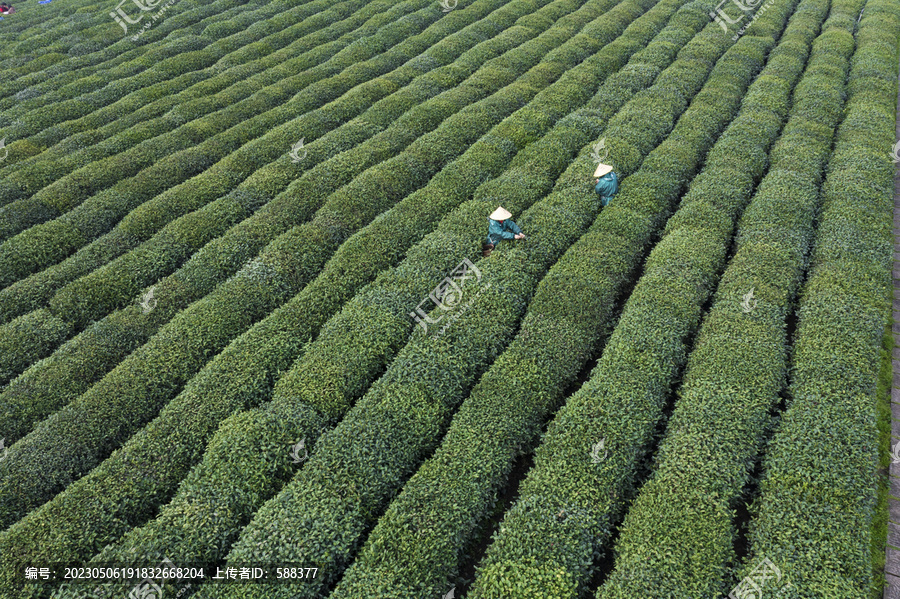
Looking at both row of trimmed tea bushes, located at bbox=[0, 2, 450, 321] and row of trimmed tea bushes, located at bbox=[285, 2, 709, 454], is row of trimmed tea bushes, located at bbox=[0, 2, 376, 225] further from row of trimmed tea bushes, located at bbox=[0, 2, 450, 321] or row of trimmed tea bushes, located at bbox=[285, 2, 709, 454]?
row of trimmed tea bushes, located at bbox=[285, 2, 709, 454]

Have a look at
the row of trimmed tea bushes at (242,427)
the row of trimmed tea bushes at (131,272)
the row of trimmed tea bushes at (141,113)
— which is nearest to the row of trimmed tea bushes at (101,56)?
the row of trimmed tea bushes at (141,113)

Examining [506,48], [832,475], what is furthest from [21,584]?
[506,48]

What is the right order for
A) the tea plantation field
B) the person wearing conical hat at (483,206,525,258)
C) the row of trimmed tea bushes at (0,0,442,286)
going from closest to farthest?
the tea plantation field < the person wearing conical hat at (483,206,525,258) < the row of trimmed tea bushes at (0,0,442,286)

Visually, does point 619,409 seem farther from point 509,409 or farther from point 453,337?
point 453,337

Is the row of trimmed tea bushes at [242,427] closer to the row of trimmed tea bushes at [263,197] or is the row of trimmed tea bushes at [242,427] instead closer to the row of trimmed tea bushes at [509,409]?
the row of trimmed tea bushes at [509,409]

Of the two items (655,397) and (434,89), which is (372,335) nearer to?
(655,397)

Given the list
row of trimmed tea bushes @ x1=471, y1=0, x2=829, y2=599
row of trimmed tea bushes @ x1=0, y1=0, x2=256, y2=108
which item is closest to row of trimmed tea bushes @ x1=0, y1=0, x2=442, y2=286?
row of trimmed tea bushes @ x1=0, y1=0, x2=256, y2=108

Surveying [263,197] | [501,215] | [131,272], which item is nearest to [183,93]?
[263,197]
